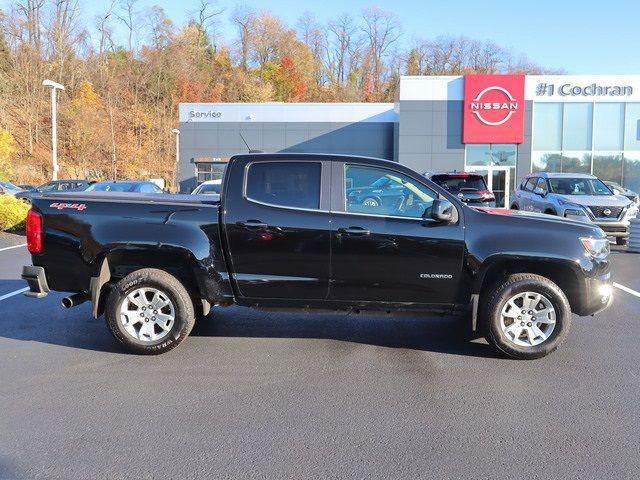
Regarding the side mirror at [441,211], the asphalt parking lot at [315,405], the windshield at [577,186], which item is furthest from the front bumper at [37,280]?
the windshield at [577,186]

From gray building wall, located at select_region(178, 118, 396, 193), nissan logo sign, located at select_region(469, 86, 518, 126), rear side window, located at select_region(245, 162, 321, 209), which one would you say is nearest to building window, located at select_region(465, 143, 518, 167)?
nissan logo sign, located at select_region(469, 86, 518, 126)

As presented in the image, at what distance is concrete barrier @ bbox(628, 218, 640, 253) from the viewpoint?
1334cm

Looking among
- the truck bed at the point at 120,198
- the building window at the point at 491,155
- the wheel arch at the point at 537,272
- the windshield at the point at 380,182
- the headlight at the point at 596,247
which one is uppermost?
the building window at the point at 491,155

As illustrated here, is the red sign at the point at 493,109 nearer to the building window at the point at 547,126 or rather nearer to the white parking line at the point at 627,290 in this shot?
the building window at the point at 547,126

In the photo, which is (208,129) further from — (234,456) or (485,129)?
(234,456)

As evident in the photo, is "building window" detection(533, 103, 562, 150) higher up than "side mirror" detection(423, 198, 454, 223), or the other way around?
"building window" detection(533, 103, 562, 150)

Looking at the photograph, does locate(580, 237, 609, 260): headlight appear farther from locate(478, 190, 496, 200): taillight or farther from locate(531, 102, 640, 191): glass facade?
locate(531, 102, 640, 191): glass facade

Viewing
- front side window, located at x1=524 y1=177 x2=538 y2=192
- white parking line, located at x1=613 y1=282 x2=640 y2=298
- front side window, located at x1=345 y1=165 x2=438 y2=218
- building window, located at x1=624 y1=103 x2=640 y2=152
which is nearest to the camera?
front side window, located at x1=345 y1=165 x2=438 y2=218

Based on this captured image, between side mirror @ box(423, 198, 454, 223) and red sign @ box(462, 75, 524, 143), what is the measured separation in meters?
27.2

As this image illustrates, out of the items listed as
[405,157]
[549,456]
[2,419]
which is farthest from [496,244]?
[405,157]

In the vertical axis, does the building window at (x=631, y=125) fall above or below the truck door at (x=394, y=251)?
above

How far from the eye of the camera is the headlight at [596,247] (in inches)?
208

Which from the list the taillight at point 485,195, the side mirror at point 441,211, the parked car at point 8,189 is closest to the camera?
the side mirror at point 441,211

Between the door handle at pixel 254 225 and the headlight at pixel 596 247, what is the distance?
9.62 ft
